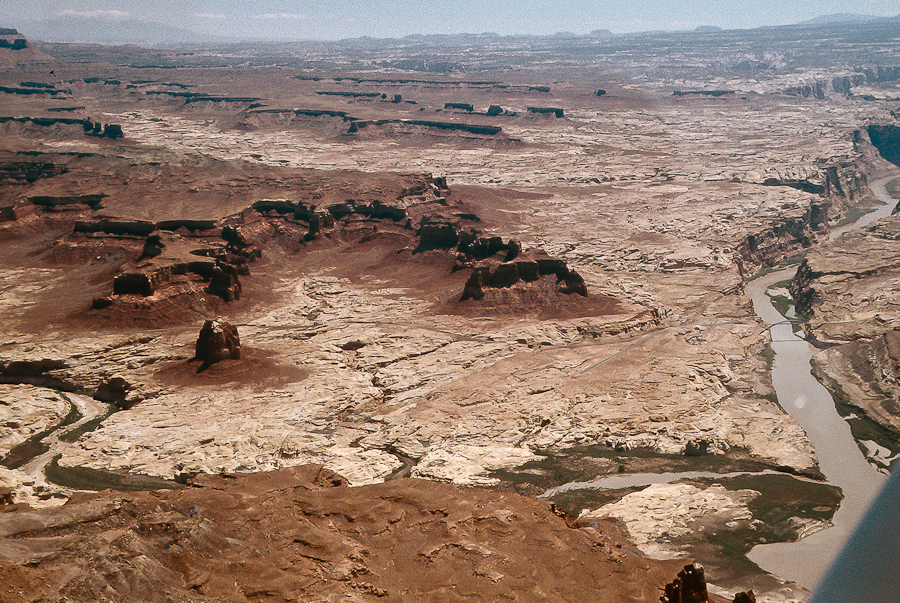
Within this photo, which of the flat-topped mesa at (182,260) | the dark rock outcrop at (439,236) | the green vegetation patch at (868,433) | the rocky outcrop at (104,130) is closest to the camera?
the green vegetation patch at (868,433)

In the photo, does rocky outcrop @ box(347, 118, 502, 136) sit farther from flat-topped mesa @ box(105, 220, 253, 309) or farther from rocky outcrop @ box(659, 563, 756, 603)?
rocky outcrop @ box(659, 563, 756, 603)

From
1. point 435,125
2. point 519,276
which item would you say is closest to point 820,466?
point 519,276

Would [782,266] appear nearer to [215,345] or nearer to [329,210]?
[329,210]

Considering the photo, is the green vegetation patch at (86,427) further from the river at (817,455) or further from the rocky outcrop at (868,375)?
the rocky outcrop at (868,375)

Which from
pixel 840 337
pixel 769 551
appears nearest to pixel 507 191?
pixel 840 337

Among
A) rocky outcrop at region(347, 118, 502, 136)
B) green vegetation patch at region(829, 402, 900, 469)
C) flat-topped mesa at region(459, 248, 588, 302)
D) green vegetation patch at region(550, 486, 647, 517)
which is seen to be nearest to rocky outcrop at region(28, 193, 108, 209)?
flat-topped mesa at region(459, 248, 588, 302)

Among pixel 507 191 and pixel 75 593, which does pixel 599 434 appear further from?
pixel 507 191

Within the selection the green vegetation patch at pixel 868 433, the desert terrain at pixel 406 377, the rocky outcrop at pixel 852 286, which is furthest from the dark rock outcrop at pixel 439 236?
the green vegetation patch at pixel 868 433
